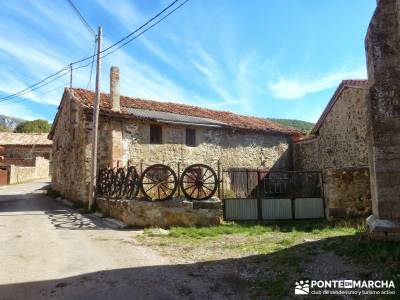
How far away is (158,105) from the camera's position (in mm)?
20156

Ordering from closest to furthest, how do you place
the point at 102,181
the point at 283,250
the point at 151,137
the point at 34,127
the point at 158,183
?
the point at 283,250 < the point at 158,183 < the point at 102,181 < the point at 151,137 < the point at 34,127

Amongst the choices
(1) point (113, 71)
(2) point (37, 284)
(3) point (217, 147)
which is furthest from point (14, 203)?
(2) point (37, 284)

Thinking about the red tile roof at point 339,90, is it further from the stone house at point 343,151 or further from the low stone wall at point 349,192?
the low stone wall at point 349,192

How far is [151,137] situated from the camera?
16719 mm

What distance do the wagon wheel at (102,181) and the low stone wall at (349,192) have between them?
27.7ft

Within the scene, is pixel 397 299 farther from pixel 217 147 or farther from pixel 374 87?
pixel 217 147

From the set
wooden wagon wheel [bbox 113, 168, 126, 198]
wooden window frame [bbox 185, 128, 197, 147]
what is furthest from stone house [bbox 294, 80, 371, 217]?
wooden wagon wheel [bbox 113, 168, 126, 198]

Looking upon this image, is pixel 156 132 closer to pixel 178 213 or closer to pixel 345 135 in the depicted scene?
pixel 178 213

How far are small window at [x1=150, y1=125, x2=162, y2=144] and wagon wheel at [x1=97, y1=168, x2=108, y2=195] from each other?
3077 millimetres

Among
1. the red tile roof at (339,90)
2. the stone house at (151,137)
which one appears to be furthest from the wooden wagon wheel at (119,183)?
the red tile roof at (339,90)

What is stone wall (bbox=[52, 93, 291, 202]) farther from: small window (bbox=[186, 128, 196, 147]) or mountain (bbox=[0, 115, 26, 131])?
mountain (bbox=[0, 115, 26, 131])

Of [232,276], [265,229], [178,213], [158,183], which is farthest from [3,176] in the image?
[232,276]

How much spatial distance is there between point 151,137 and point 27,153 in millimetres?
27979

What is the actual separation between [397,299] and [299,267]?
5.63 ft
